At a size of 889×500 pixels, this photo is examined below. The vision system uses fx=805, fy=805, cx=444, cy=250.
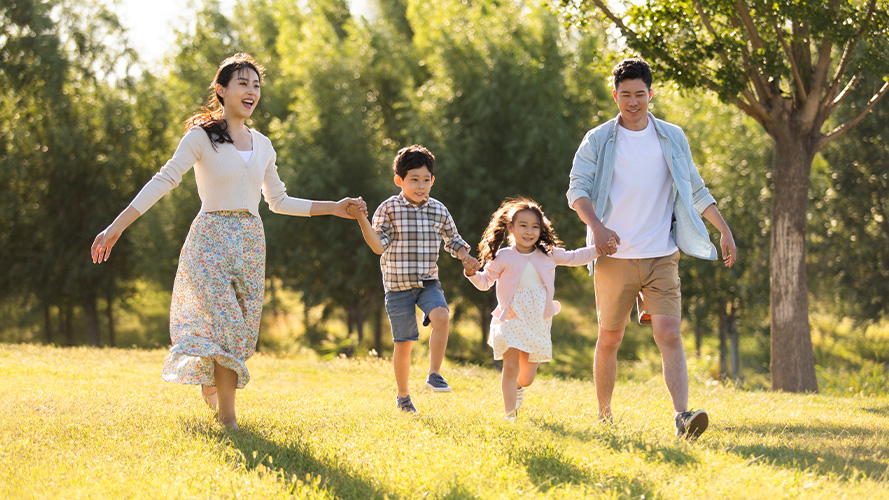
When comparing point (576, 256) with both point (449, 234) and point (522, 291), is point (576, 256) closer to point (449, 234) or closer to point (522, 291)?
point (522, 291)

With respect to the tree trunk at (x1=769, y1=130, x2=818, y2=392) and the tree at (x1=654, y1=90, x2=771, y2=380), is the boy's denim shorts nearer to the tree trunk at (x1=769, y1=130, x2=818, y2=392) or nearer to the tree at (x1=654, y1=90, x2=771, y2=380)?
the tree trunk at (x1=769, y1=130, x2=818, y2=392)

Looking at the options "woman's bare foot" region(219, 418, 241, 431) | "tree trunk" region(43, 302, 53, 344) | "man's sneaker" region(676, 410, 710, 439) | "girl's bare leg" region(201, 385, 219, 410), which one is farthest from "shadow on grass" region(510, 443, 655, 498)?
"tree trunk" region(43, 302, 53, 344)

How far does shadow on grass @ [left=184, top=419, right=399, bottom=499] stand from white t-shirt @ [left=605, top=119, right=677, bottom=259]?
2466 millimetres

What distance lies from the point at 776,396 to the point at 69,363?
326 inches

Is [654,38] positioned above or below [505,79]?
below

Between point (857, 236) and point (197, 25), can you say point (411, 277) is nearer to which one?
point (857, 236)

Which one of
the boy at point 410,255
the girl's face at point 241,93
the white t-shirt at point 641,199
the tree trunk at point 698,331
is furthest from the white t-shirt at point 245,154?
the tree trunk at point 698,331

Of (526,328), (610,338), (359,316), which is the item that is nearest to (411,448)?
(526,328)

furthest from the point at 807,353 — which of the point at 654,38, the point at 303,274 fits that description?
the point at 303,274

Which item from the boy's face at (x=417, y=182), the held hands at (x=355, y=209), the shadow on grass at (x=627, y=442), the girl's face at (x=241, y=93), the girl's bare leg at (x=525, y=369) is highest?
the girl's face at (x=241, y=93)

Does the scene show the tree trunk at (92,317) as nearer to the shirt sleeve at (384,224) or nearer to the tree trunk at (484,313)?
the tree trunk at (484,313)

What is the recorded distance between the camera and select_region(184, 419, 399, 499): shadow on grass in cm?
403

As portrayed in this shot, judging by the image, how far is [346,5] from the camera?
3241 cm

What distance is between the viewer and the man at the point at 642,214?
5.46 m
